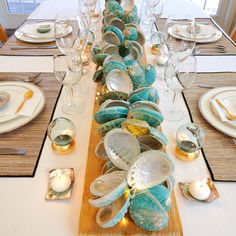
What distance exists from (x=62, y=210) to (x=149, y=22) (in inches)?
42.6

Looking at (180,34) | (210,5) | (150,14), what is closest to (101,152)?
(180,34)

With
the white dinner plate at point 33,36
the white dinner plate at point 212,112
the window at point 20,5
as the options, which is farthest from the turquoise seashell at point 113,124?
the window at point 20,5

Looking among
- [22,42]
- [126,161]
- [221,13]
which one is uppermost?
[126,161]

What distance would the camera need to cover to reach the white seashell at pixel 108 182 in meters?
0.48

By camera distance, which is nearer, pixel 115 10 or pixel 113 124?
pixel 113 124

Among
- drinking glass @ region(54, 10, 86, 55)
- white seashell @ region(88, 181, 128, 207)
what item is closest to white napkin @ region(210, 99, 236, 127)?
white seashell @ region(88, 181, 128, 207)

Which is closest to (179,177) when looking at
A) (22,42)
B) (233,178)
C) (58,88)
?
(233,178)

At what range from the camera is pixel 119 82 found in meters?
0.68

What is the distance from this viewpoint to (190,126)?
2.27 feet

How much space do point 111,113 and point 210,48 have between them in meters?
0.82

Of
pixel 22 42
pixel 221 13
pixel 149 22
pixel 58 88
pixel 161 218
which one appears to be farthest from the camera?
pixel 221 13

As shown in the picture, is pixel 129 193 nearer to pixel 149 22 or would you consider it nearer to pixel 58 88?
pixel 58 88

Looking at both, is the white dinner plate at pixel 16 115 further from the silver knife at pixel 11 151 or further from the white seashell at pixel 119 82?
the white seashell at pixel 119 82

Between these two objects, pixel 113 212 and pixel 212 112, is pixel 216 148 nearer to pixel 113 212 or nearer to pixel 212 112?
pixel 212 112
